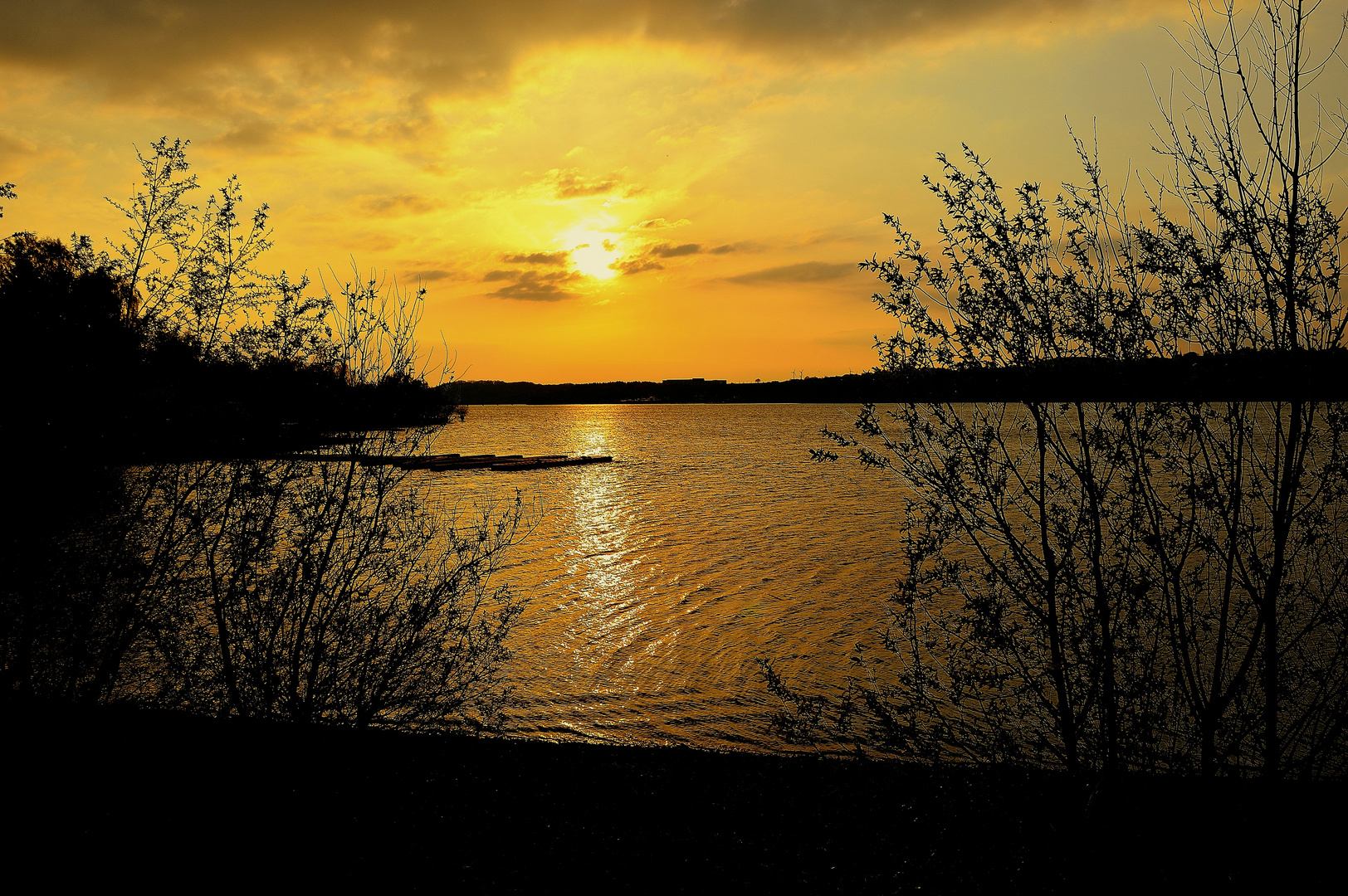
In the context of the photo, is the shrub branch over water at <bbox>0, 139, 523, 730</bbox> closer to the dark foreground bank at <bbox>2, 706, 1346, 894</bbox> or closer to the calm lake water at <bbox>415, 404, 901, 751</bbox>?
the dark foreground bank at <bbox>2, 706, 1346, 894</bbox>

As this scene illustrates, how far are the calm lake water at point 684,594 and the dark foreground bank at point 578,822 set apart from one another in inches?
145

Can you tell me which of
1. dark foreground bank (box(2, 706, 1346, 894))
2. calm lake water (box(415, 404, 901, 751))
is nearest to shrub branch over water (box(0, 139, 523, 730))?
dark foreground bank (box(2, 706, 1346, 894))

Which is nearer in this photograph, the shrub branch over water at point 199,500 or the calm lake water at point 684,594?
the shrub branch over water at point 199,500

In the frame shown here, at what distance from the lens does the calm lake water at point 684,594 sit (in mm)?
13281

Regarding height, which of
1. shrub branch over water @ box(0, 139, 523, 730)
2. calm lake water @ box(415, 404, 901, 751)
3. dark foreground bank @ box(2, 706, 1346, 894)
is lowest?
calm lake water @ box(415, 404, 901, 751)

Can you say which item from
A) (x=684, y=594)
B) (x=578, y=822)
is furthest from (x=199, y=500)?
(x=684, y=594)

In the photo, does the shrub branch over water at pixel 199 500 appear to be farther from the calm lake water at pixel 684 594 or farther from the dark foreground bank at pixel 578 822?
the calm lake water at pixel 684 594

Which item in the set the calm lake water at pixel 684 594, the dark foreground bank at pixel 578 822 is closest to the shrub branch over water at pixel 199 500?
the dark foreground bank at pixel 578 822

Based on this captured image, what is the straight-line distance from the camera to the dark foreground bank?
20.3 ft

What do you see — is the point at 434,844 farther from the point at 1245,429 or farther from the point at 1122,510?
the point at 1245,429

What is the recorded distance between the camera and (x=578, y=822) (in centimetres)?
735

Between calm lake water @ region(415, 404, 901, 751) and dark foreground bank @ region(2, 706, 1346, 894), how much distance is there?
367cm

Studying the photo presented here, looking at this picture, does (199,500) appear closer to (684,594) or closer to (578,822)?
(578,822)

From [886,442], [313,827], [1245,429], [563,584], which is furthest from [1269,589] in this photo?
[563,584]
